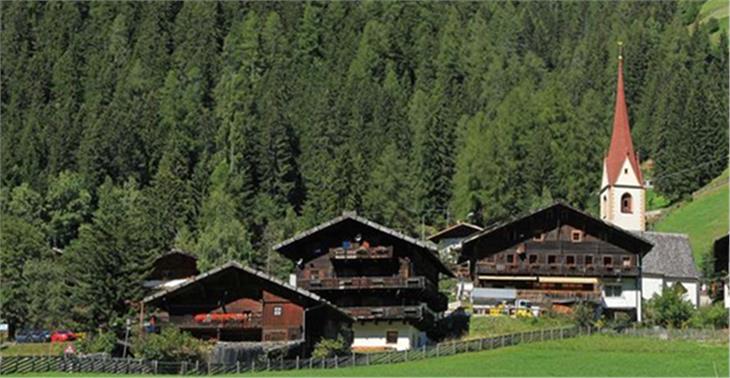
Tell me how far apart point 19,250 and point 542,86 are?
8953 cm

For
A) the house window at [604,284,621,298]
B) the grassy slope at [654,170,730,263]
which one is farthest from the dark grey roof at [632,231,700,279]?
the grassy slope at [654,170,730,263]

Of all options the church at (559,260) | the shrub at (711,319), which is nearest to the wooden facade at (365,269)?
the church at (559,260)

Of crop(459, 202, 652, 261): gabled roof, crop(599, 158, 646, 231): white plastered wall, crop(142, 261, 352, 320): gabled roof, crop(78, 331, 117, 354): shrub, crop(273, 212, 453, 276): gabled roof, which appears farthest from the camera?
crop(599, 158, 646, 231): white plastered wall

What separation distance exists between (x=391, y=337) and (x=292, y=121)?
81638 mm

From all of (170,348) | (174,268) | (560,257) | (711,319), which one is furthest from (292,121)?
(170,348)

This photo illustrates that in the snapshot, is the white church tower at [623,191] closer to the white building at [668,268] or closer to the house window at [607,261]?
the white building at [668,268]

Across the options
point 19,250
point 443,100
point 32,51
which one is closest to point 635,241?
point 19,250

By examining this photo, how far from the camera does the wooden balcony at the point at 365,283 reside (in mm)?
61562

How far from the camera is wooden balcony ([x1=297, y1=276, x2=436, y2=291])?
6156cm

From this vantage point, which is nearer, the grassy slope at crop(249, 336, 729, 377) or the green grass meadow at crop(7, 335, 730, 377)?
the green grass meadow at crop(7, 335, 730, 377)

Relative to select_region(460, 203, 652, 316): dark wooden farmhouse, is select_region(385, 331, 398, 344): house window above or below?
below

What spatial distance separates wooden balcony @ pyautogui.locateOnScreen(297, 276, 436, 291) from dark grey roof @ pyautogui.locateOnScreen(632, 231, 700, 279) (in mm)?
22488

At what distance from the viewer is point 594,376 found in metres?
44.5

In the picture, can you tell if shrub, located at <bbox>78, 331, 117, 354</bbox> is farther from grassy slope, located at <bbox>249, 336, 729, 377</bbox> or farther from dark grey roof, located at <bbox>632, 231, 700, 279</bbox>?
dark grey roof, located at <bbox>632, 231, 700, 279</bbox>
